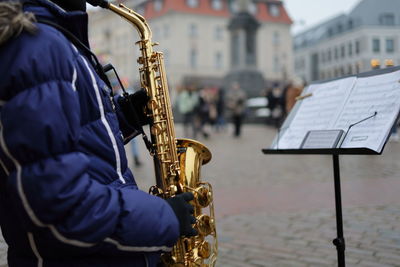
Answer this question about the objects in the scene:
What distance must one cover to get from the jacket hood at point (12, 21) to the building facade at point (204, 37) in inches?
2087

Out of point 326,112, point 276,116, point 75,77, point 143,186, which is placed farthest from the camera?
point 276,116

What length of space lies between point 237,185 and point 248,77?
21.0 metres

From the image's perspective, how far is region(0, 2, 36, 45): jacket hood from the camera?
150 centimetres

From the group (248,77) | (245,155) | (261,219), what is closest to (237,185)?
(261,219)

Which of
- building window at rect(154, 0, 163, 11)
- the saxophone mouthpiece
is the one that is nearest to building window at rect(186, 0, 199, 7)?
building window at rect(154, 0, 163, 11)

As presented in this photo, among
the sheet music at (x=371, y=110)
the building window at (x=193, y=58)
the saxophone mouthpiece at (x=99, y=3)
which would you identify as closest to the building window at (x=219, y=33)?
the building window at (x=193, y=58)

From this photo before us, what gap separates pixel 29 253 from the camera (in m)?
1.79

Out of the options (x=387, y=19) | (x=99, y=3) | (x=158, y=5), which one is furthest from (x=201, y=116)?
(x=158, y=5)

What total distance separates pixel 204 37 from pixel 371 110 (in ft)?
189

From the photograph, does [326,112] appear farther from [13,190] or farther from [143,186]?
[143,186]

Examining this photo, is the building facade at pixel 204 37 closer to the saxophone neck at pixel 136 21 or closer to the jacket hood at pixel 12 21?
the saxophone neck at pixel 136 21

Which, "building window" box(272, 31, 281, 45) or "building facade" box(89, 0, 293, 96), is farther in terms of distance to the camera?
"building window" box(272, 31, 281, 45)

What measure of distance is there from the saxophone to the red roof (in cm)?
5505

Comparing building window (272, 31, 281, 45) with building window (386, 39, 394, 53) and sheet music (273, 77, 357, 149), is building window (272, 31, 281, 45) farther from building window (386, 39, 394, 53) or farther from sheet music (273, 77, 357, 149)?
sheet music (273, 77, 357, 149)
